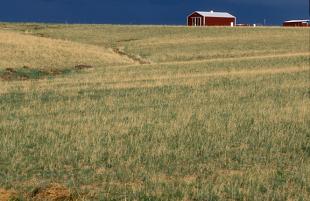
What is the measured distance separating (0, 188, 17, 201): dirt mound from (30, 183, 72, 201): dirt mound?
0.34 meters

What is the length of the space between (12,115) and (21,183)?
30.1 ft

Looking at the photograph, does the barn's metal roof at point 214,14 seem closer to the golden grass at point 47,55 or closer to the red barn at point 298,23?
the red barn at point 298,23

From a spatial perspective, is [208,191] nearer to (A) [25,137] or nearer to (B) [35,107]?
(A) [25,137]

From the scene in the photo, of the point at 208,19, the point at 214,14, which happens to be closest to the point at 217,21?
the point at 214,14

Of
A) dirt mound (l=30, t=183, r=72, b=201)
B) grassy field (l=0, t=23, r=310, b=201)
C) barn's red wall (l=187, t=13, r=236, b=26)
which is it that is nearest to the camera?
dirt mound (l=30, t=183, r=72, b=201)

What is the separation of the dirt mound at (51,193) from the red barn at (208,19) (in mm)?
113464

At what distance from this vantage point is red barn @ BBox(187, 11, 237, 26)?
399 feet

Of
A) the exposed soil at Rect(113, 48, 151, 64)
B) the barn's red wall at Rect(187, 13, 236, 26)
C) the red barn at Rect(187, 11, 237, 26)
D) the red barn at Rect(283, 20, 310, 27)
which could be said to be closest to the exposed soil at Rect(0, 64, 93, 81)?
the exposed soil at Rect(113, 48, 151, 64)

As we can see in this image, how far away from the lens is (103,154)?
1327 centimetres

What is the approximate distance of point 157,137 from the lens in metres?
15.2

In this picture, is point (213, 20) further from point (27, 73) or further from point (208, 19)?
point (27, 73)

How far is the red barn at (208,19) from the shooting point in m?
122

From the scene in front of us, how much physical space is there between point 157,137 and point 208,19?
108719 millimetres

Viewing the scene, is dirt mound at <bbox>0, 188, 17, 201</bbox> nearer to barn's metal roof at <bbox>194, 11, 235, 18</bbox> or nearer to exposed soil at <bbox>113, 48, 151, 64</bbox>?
exposed soil at <bbox>113, 48, 151, 64</bbox>
